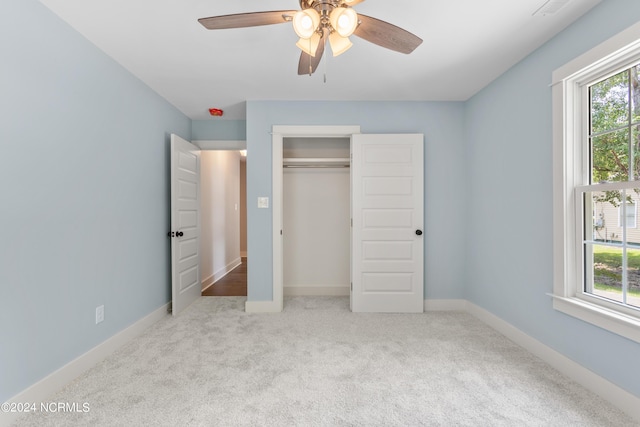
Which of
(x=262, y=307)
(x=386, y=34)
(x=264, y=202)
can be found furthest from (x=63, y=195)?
(x=386, y=34)

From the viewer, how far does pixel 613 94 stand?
1848mm

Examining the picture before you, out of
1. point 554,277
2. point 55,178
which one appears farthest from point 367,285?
point 55,178

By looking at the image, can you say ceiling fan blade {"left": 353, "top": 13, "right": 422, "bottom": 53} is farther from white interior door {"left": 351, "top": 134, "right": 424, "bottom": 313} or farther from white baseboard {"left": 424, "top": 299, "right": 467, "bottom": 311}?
white baseboard {"left": 424, "top": 299, "right": 467, "bottom": 311}

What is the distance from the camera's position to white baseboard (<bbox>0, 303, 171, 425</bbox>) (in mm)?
1676

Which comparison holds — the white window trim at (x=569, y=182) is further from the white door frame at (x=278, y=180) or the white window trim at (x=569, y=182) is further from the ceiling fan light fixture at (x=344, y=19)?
the white door frame at (x=278, y=180)

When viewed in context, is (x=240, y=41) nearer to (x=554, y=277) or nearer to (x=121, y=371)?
(x=121, y=371)

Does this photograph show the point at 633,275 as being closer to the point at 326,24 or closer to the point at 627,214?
the point at 627,214

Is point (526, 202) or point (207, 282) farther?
point (207, 282)

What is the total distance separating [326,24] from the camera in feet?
5.02

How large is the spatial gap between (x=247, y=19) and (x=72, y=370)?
2.46 meters

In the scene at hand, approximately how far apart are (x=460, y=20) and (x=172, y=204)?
3.06 m

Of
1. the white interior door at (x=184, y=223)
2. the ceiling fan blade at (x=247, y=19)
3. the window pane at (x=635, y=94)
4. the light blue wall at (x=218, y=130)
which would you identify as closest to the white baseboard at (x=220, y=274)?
the white interior door at (x=184, y=223)

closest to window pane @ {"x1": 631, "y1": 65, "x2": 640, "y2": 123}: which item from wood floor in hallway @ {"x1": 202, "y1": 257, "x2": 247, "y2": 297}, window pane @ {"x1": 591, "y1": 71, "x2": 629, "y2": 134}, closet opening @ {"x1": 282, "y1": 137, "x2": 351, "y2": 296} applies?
window pane @ {"x1": 591, "y1": 71, "x2": 629, "y2": 134}

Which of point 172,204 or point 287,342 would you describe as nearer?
point 287,342
